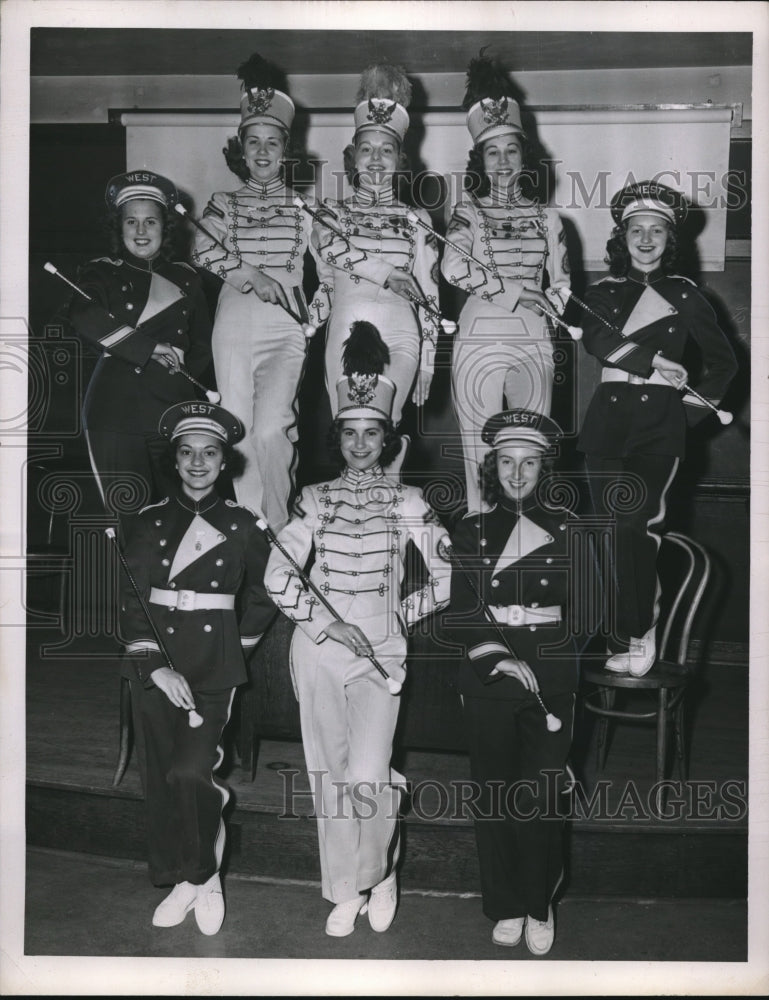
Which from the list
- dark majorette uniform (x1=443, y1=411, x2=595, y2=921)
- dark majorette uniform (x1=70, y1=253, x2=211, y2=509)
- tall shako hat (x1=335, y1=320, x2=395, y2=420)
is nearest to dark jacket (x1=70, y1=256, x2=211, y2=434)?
dark majorette uniform (x1=70, y1=253, x2=211, y2=509)

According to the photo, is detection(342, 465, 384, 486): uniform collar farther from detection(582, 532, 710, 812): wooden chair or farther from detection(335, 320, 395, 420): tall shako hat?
detection(582, 532, 710, 812): wooden chair

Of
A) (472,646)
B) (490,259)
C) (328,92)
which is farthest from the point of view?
(328,92)

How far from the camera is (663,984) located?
10.7 ft

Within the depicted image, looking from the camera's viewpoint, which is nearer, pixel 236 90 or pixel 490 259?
pixel 490 259

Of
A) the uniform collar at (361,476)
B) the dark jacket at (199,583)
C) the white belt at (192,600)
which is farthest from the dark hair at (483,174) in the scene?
the white belt at (192,600)

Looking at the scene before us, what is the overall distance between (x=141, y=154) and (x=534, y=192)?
128 centimetres

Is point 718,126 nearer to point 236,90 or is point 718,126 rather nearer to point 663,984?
point 236,90

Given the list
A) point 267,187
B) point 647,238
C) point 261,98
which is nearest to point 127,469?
point 267,187

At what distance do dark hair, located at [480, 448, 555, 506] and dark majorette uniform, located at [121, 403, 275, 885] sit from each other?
→ 24.9 inches

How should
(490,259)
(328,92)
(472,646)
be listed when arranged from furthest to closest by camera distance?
(328,92) < (490,259) < (472,646)

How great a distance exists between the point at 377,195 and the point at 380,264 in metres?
0.21

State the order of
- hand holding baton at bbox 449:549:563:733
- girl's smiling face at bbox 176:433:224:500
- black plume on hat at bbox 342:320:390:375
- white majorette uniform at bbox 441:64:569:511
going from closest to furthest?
hand holding baton at bbox 449:549:563:733 → girl's smiling face at bbox 176:433:224:500 → black plume on hat at bbox 342:320:390:375 → white majorette uniform at bbox 441:64:569:511

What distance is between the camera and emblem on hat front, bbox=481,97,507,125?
11.6 feet

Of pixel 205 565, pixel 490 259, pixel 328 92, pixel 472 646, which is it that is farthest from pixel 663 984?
pixel 328 92
